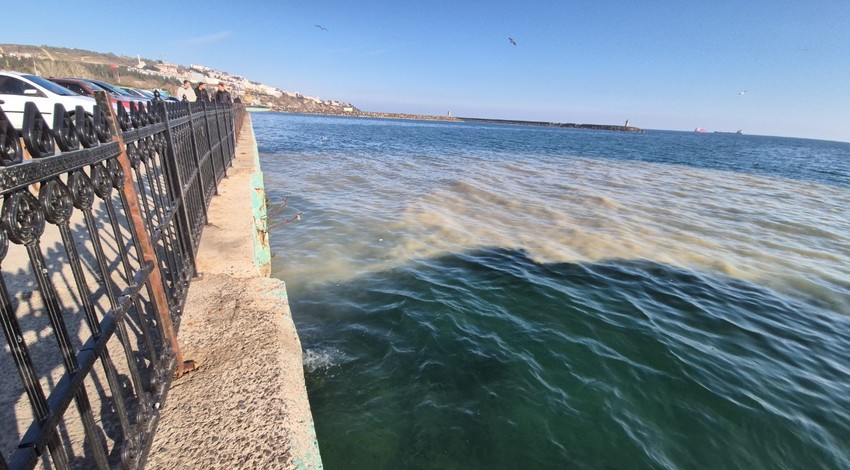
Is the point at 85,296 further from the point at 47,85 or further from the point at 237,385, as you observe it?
the point at 47,85

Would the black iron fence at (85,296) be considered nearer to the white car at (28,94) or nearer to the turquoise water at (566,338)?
the turquoise water at (566,338)

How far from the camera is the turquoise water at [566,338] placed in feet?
11.4

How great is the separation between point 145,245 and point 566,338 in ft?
15.2

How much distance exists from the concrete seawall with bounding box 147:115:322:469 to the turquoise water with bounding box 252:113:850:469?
1065mm

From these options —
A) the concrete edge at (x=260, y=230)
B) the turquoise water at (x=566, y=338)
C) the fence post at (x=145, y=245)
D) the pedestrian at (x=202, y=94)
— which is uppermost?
the pedestrian at (x=202, y=94)

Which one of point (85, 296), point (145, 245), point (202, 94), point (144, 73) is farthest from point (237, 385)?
point (144, 73)

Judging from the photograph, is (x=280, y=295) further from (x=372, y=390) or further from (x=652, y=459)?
(x=652, y=459)

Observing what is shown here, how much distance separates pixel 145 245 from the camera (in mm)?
2223

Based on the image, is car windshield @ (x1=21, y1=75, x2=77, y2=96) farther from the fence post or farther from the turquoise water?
the fence post

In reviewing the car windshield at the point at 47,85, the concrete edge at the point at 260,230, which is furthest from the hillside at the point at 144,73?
the concrete edge at the point at 260,230

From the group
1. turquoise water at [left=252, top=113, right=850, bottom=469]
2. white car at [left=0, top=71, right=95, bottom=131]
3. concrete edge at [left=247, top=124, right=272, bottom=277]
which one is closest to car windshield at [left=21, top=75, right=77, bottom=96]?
white car at [left=0, top=71, right=95, bottom=131]

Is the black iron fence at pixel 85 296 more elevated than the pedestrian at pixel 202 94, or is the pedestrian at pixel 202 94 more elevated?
the pedestrian at pixel 202 94

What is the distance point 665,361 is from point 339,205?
8652 mm

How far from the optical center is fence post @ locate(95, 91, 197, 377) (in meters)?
1.96
